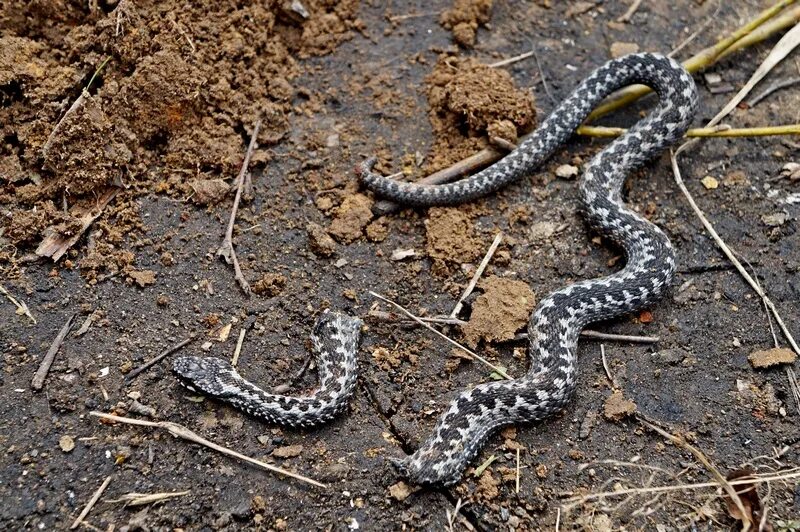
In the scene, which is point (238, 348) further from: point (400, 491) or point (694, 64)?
point (694, 64)

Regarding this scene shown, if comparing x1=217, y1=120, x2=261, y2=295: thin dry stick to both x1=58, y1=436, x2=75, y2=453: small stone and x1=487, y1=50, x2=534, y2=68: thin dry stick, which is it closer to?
x1=58, y1=436, x2=75, y2=453: small stone

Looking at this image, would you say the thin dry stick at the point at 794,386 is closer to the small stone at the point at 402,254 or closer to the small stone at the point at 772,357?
the small stone at the point at 772,357

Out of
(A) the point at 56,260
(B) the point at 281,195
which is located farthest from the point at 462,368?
(A) the point at 56,260

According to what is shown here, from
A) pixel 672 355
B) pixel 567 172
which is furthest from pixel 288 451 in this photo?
pixel 567 172

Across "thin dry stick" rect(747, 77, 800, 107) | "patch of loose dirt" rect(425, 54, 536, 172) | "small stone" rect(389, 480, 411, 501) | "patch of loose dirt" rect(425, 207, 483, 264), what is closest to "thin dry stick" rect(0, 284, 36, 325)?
"small stone" rect(389, 480, 411, 501)

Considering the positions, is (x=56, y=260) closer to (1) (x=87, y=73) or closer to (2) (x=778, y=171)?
(1) (x=87, y=73)

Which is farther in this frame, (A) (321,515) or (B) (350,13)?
(B) (350,13)
